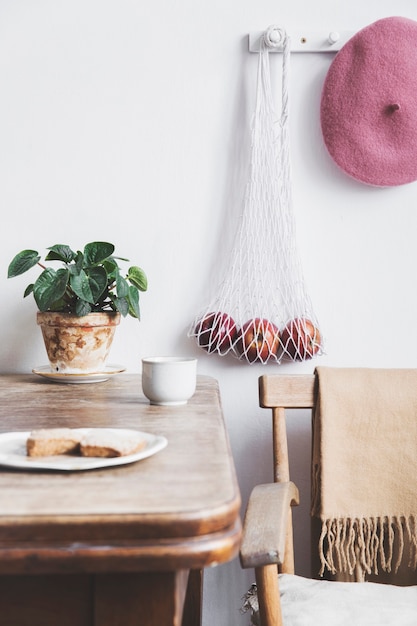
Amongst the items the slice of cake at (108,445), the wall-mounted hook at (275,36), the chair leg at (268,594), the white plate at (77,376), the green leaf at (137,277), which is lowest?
the chair leg at (268,594)

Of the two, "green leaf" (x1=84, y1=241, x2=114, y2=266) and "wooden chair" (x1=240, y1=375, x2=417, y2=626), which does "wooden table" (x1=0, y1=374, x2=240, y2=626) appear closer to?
"wooden chair" (x1=240, y1=375, x2=417, y2=626)

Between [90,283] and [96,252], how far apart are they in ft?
0.21

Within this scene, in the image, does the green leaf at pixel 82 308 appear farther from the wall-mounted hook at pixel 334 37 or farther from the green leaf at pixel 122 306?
the wall-mounted hook at pixel 334 37

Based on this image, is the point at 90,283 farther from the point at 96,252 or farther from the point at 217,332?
the point at 217,332

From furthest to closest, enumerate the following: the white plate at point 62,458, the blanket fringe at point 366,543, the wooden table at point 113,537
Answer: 1. the blanket fringe at point 366,543
2. the white plate at point 62,458
3. the wooden table at point 113,537

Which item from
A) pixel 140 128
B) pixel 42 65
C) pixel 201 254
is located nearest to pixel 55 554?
pixel 201 254

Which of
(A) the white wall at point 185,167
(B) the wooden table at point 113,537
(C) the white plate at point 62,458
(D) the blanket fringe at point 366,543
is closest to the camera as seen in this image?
(B) the wooden table at point 113,537

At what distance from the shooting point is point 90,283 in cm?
121

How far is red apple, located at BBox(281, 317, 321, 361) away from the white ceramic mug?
362 millimetres

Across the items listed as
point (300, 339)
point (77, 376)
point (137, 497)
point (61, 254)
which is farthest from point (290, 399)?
point (137, 497)

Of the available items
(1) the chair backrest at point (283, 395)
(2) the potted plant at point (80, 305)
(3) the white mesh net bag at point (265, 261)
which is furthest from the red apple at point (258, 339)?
(2) the potted plant at point (80, 305)

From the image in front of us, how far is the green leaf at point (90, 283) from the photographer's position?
1.18 metres

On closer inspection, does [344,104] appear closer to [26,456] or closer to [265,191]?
[265,191]

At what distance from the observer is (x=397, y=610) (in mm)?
955
